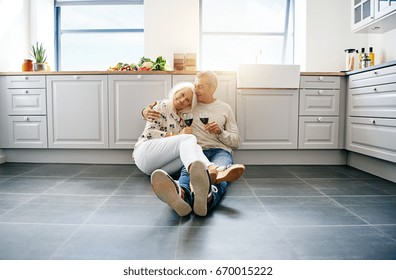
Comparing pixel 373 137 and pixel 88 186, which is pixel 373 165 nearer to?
pixel 373 137

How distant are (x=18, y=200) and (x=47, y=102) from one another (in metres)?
1.57

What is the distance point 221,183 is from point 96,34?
3.58 metres

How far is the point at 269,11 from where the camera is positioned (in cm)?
465

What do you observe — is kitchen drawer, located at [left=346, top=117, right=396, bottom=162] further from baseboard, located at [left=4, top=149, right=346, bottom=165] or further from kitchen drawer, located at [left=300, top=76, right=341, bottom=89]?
kitchen drawer, located at [left=300, top=76, right=341, bottom=89]

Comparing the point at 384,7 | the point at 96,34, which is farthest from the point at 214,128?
the point at 96,34

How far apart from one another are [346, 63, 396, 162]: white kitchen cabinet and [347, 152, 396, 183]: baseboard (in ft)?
0.30

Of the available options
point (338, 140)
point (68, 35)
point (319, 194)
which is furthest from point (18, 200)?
point (68, 35)

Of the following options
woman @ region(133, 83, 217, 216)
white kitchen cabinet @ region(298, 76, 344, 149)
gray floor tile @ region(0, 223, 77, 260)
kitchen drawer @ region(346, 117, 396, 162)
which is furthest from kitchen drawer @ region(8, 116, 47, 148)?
kitchen drawer @ region(346, 117, 396, 162)

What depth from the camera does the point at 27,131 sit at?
331 centimetres

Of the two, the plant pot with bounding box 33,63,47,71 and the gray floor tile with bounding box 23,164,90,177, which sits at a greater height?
the plant pot with bounding box 33,63,47,71

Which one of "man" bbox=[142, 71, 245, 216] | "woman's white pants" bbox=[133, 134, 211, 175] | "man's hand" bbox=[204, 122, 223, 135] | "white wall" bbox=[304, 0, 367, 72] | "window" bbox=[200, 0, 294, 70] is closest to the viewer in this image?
"woman's white pants" bbox=[133, 134, 211, 175]

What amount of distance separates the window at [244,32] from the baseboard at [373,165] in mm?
1844

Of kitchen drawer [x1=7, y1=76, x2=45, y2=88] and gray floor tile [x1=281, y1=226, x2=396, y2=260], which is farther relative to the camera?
kitchen drawer [x1=7, y1=76, x2=45, y2=88]

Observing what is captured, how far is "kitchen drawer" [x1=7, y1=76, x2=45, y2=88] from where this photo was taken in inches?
129
